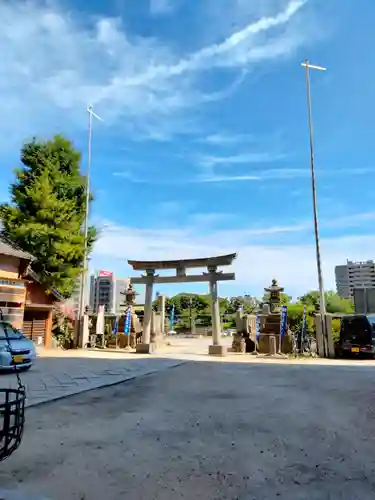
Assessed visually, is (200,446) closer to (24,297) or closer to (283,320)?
(283,320)

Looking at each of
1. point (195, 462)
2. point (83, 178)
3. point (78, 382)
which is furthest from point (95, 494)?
point (83, 178)

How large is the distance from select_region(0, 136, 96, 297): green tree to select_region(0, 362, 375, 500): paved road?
42.9 feet

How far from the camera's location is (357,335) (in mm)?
15906

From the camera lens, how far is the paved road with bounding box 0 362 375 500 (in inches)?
126

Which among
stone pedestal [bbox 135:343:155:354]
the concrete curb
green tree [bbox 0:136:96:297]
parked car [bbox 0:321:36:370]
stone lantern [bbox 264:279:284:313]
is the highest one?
green tree [bbox 0:136:96:297]

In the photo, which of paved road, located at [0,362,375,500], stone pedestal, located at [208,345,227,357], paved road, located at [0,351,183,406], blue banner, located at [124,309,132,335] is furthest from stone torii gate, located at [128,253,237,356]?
paved road, located at [0,362,375,500]

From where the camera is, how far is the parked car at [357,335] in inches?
606

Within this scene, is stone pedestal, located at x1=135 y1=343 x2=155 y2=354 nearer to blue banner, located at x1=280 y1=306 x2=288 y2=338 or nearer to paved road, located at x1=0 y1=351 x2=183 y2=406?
paved road, located at x1=0 y1=351 x2=183 y2=406

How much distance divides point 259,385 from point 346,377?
9.48ft

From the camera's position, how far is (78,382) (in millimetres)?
8961

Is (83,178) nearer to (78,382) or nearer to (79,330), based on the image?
(79,330)

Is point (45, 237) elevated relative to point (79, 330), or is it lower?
elevated

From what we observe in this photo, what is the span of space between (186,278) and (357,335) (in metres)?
7.82

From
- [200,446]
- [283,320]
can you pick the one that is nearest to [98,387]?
[200,446]
